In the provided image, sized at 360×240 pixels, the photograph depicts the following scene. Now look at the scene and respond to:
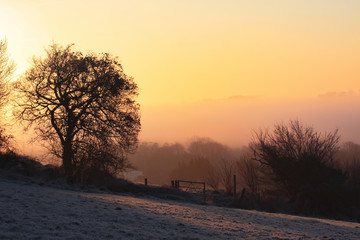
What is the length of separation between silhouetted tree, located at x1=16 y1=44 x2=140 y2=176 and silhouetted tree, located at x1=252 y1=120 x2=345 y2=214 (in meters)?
16.6

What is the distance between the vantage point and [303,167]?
34156 mm

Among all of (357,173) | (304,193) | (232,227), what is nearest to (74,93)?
(232,227)

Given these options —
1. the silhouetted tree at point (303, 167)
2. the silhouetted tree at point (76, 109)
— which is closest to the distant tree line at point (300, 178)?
the silhouetted tree at point (303, 167)

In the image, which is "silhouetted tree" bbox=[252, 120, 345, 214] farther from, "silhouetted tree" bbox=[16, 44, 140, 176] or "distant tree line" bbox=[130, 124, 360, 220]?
"silhouetted tree" bbox=[16, 44, 140, 176]

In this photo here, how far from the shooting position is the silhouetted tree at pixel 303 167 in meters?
32.3

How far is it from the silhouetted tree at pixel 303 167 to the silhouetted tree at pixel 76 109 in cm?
1660

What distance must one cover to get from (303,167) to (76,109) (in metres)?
21.6

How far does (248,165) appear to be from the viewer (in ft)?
141

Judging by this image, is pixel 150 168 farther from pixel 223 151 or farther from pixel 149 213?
pixel 149 213

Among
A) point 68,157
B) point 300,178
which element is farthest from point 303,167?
point 68,157

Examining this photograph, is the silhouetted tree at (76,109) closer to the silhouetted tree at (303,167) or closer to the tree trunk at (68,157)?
the tree trunk at (68,157)

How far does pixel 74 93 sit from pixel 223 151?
16985 cm

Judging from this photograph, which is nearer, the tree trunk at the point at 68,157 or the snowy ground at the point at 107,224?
the snowy ground at the point at 107,224

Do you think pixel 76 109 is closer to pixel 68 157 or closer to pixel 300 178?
pixel 68 157
